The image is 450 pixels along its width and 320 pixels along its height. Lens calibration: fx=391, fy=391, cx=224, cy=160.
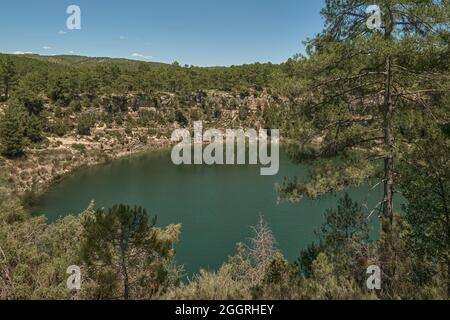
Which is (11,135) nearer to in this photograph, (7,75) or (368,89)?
(7,75)

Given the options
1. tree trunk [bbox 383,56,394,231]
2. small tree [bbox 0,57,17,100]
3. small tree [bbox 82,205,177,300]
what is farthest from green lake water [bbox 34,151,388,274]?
small tree [bbox 0,57,17,100]

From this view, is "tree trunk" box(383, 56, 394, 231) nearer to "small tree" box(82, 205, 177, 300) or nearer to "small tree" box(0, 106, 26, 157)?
"small tree" box(82, 205, 177, 300)

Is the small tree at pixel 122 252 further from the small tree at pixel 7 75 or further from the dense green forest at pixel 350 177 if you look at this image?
the small tree at pixel 7 75

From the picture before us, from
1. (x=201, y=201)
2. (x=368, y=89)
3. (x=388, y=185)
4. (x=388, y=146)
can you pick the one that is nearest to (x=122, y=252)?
(x=388, y=185)

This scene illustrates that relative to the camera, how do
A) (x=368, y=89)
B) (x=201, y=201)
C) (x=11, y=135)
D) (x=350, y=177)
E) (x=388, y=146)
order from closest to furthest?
(x=388, y=146) < (x=350, y=177) < (x=368, y=89) < (x=201, y=201) < (x=11, y=135)

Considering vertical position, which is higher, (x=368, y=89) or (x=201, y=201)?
(x=368, y=89)

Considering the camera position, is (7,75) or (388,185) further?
(7,75)

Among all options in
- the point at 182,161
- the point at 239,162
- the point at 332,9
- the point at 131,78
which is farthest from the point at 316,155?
the point at 131,78

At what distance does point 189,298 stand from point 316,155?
197 inches

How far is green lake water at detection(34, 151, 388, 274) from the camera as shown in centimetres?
2397

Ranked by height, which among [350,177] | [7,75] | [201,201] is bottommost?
[201,201]

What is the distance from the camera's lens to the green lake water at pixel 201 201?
24.0m

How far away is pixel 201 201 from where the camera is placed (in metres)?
34.8

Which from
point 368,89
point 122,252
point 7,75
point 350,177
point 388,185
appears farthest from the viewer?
point 7,75
